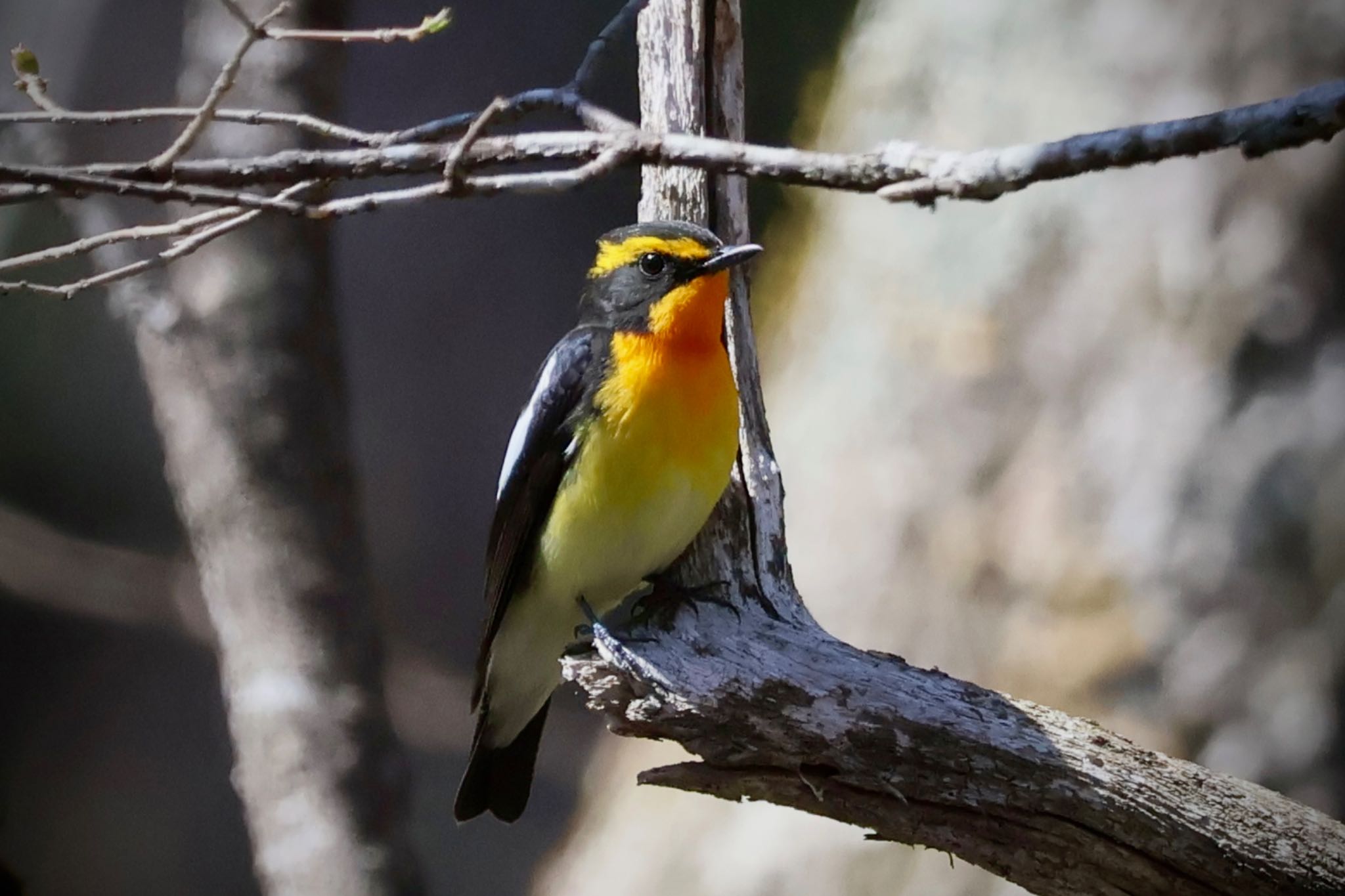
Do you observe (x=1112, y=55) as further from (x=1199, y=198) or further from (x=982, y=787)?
(x=982, y=787)

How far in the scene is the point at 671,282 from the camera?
6.40 ft

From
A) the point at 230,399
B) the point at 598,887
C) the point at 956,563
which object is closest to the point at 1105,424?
the point at 956,563

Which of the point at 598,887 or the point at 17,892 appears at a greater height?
the point at 598,887

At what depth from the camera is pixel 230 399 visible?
8.16 ft

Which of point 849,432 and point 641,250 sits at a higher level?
point 849,432

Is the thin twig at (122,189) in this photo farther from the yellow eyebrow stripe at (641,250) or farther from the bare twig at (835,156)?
the yellow eyebrow stripe at (641,250)

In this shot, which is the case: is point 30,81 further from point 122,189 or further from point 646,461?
point 646,461

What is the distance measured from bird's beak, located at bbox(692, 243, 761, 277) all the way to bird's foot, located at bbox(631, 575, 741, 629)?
0.53 m

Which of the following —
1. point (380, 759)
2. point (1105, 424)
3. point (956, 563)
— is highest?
point (1105, 424)

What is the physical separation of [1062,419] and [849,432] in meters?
0.52

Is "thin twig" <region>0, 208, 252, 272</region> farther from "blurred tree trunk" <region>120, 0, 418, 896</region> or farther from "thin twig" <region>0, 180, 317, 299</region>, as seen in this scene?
"blurred tree trunk" <region>120, 0, 418, 896</region>

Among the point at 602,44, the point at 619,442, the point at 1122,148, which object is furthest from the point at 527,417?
the point at 1122,148

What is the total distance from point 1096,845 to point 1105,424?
4.38ft

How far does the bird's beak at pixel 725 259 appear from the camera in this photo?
73.0 inches
